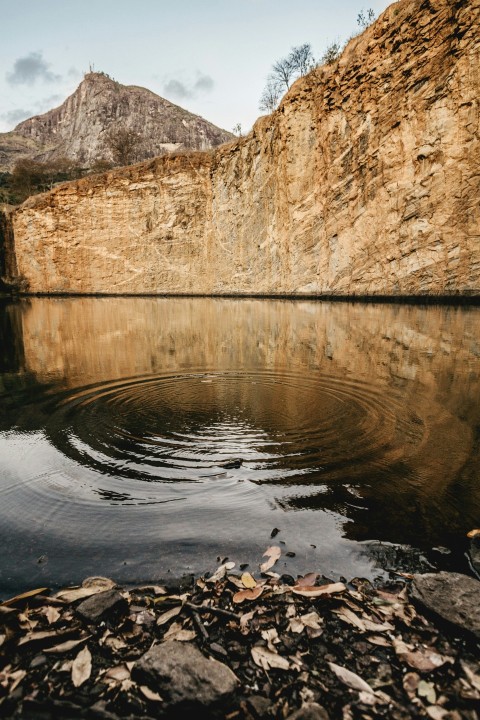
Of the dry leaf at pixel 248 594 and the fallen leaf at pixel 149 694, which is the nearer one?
the fallen leaf at pixel 149 694

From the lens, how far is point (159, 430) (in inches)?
142

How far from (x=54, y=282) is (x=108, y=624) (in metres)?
37.4

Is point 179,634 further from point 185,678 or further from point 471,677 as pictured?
point 471,677

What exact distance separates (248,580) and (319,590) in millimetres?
305

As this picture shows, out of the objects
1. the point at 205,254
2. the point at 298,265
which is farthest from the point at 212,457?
the point at 205,254

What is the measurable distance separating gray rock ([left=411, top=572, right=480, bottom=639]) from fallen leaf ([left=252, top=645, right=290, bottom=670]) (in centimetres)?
62

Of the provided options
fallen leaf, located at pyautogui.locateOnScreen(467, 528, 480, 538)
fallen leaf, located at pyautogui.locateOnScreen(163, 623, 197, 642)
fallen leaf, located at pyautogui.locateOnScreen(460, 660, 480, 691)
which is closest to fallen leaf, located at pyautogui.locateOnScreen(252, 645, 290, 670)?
fallen leaf, located at pyautogui.locateOnScreen(163, 623, 197, 642)

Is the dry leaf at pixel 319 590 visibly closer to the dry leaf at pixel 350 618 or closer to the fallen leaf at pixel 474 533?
the dry leaf at pixel 350 618

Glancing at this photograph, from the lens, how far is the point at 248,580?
1751mm

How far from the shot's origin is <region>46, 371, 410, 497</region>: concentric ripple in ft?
9.45

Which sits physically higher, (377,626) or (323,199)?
(323,199)

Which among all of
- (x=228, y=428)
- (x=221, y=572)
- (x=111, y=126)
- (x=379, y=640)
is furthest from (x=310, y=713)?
(x=111, y=126)

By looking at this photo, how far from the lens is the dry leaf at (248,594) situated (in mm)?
1634

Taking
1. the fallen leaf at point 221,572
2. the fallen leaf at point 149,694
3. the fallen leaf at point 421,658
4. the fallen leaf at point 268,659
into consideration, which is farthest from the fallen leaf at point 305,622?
the fallen leaf at point 149,694
